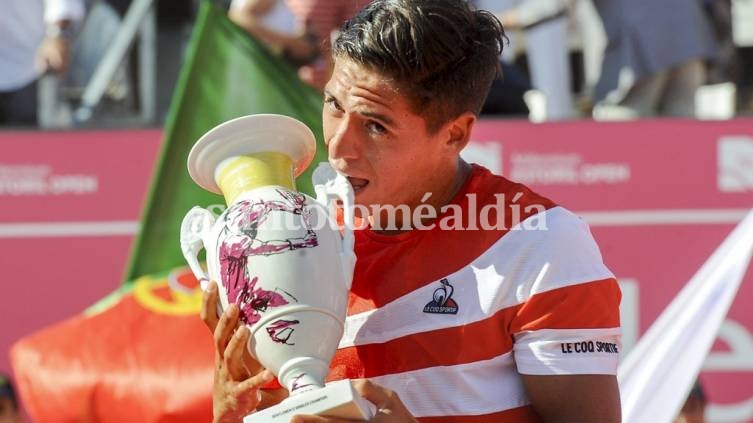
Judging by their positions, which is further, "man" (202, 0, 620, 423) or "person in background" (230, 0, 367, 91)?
"person in background" (230, 0, 367, 91)

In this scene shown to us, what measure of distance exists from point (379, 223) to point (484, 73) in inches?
12.2

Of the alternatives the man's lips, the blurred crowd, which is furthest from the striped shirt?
the blurred crowd

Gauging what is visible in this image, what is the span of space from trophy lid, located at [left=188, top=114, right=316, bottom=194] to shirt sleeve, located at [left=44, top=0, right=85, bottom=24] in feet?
10.1

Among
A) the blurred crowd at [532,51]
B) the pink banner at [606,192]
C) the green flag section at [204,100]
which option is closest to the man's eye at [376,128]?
the green flag section at [204,100]

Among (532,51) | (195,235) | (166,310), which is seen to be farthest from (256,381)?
(532,51)

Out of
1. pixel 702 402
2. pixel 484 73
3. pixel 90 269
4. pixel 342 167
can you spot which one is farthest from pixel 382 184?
pixel 90 269

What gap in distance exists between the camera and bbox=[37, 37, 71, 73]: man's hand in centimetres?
490

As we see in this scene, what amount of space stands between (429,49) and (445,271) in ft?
1.18

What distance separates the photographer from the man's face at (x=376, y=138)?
6.48ft

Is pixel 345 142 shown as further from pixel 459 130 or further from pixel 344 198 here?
pixel 459 130

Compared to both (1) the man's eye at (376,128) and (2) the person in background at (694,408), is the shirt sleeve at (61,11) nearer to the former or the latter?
(2) the person in background at (694,408)

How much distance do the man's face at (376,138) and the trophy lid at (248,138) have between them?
0.20 ft

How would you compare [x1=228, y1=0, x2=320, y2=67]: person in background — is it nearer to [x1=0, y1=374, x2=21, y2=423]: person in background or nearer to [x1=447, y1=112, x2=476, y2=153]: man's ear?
[x1=0, y1=374, x2=21, y2=423]: person in background

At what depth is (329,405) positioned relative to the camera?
1.73m
